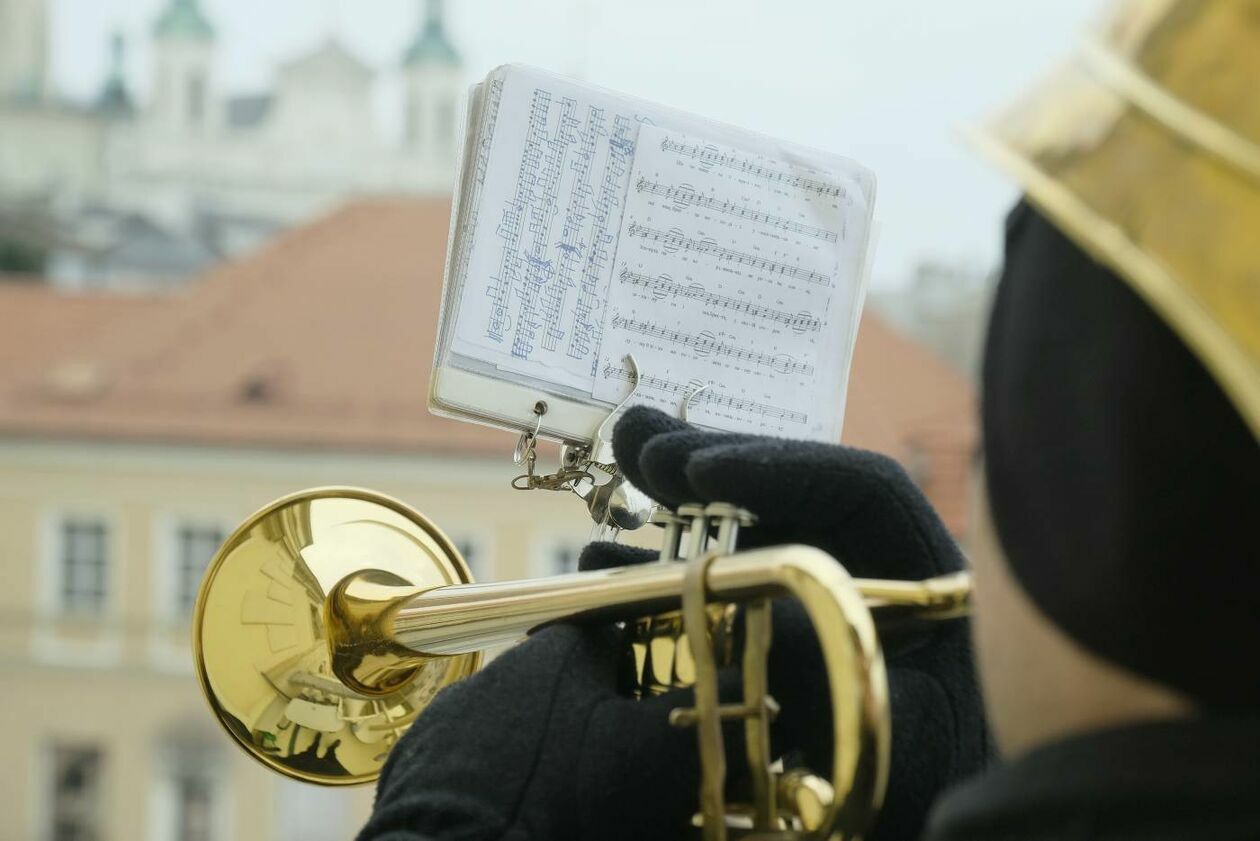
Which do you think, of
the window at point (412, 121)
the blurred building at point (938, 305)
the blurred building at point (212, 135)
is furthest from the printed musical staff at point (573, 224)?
the window at point (412, 121)

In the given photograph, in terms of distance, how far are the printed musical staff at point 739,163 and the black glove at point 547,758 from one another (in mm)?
371

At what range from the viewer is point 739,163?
114 cm

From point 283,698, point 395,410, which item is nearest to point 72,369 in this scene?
point 395,410

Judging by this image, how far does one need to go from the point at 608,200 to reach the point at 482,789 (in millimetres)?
422

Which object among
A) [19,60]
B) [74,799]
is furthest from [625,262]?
[19,60]

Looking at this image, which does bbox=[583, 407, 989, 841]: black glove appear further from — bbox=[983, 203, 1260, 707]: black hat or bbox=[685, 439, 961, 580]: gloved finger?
bbox=[983, 203, 1260, 707]: black hat

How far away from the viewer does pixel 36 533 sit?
21359mm

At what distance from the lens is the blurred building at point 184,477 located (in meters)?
19.9

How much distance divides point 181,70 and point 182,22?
1065 mm

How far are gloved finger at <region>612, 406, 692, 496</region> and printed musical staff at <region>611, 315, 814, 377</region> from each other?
0.24 m

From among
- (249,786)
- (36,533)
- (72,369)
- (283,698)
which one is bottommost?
(249,786)

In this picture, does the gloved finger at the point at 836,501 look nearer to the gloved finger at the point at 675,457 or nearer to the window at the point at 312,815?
the gloved finger at the point at 675,457

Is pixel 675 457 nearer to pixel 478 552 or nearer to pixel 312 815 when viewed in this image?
pixel 478 552

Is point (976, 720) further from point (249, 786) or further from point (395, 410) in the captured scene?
point (249, 786)
